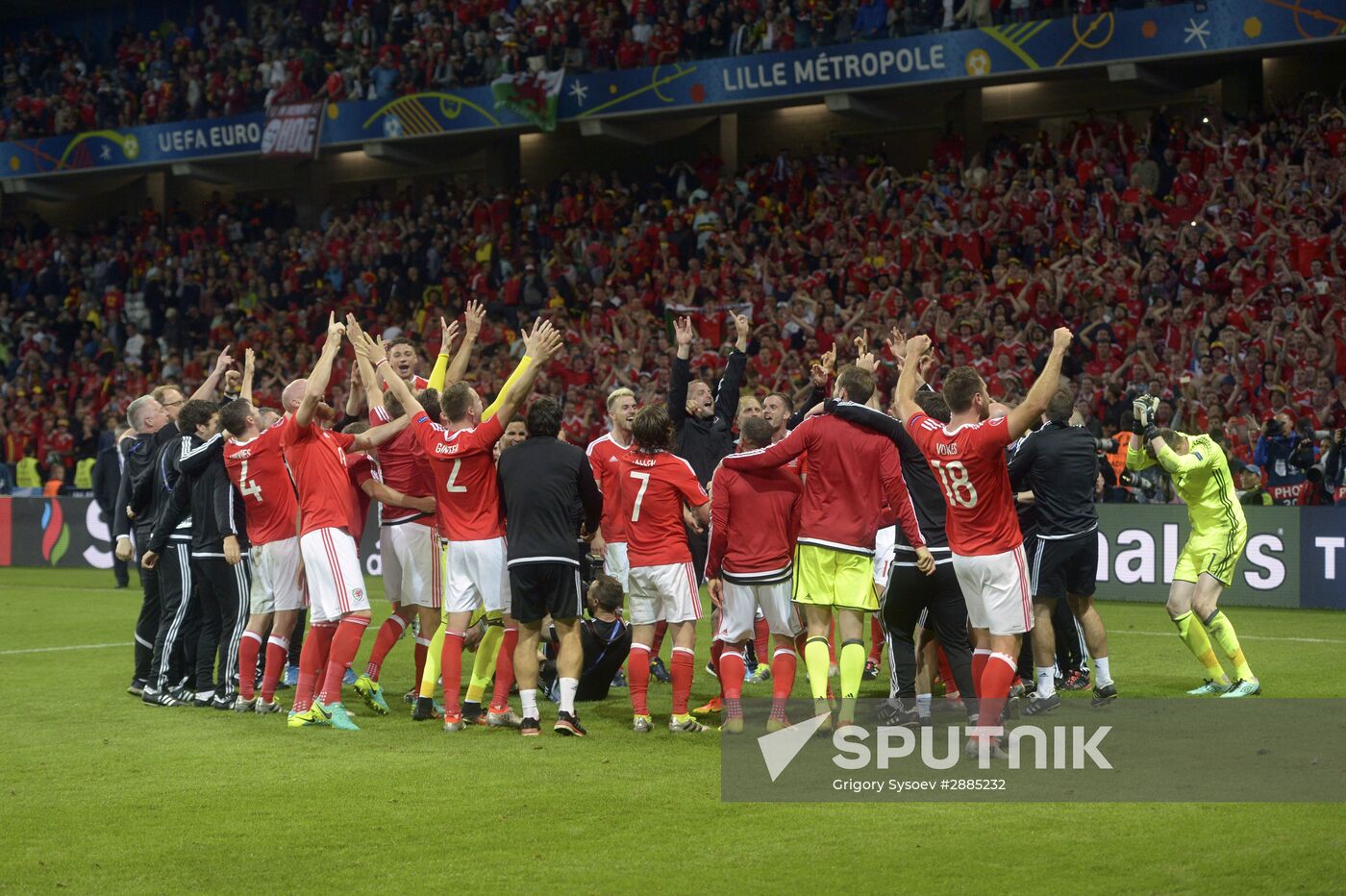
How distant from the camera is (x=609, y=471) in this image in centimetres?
1040

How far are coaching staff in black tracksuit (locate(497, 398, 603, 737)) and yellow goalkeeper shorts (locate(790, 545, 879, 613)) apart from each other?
1433 millimetres

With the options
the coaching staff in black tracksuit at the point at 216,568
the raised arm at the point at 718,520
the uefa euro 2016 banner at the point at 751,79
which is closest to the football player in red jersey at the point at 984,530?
the raised arm at the point at 718,520

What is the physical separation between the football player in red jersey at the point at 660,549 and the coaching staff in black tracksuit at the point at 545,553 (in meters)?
0.32

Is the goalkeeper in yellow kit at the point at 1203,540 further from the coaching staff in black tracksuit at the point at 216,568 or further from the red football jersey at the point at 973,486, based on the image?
the coaching staff in black tracksuit at the point at 216,568

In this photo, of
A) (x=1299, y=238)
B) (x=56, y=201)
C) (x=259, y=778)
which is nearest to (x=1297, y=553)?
(x=1299, y=238)

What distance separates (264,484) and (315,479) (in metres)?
0.60

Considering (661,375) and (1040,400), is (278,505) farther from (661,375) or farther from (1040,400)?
(661,375)

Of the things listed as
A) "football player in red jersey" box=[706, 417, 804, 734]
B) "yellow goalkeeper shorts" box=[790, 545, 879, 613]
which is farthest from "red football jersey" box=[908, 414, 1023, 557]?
"football player in red jersey" box=[706, 417, 804, 734]

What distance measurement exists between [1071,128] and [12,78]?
2756 centimetres

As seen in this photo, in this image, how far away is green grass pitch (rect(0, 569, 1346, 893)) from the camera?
632 cm

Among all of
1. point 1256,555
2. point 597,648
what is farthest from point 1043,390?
point 1256,555

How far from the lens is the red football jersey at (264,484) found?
10.5 metres

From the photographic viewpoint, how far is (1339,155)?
22062 millimetres

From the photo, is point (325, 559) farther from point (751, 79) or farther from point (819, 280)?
point (751, 79)
